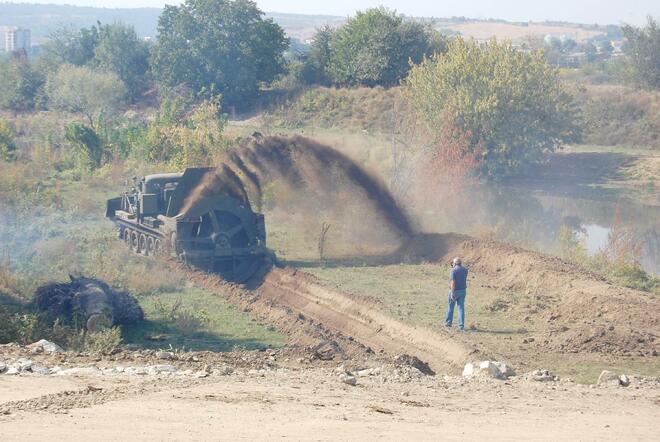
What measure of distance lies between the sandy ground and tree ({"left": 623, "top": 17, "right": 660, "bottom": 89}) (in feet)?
196

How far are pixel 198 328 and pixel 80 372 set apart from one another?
20.0 feet

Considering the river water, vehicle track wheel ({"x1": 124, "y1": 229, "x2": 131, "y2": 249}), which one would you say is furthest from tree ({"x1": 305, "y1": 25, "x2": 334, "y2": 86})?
vehicle track wheel ({"x1": 124, "y1": 229, "x2": 131, "y2": 249})

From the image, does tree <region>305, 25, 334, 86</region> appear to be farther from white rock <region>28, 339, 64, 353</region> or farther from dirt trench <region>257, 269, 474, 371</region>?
white rock <region>28, 339, 64, 353</region>

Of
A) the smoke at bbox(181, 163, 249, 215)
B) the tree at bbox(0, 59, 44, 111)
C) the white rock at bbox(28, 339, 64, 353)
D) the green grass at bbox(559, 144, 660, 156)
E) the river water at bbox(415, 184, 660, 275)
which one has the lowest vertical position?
the river water at bbox(415, 184, 660, 275)

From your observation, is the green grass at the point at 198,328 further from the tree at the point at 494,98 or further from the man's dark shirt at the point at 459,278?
the tree at the point at 494,98

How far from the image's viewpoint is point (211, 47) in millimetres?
61875

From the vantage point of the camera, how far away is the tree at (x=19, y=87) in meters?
66.8

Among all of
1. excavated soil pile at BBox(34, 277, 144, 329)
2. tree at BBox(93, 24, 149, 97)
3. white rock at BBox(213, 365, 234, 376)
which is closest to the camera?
white rock at BBox(213, 365, 234, 376)

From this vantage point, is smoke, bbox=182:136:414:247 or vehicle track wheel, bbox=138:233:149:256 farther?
smoke, bbox=182:136:414:247

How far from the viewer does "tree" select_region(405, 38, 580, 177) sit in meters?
43.5

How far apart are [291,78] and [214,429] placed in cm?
5918

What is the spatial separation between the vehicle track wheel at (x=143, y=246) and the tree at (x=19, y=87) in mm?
43133

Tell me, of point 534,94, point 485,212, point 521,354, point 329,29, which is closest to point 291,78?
point 329,29

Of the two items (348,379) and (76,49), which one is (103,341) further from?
(76,49)
